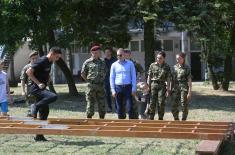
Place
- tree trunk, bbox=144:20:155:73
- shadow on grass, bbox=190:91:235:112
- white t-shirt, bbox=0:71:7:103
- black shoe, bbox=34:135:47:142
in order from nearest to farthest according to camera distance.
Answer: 1. black shoe, bbox=34:135:47:142
2. white t-shirt, bbox=0:71:7:103
3. shadow on grass, bbox=190:91:235:112
4. tree trunk, bbox=144:20:155:73

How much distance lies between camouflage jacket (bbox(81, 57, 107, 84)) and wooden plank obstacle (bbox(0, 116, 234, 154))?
1.88m

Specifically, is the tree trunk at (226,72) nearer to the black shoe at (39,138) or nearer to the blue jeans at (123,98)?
the blue jeans at (123,98)

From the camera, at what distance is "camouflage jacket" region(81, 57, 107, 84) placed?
12.0 metres

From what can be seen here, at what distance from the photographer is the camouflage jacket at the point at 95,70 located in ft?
39.4

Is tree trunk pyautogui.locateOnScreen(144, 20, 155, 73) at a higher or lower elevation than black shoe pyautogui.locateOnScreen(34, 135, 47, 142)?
higher

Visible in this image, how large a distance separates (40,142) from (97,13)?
11313 mm

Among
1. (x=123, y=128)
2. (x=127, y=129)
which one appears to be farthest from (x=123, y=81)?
(x=127, y=129)

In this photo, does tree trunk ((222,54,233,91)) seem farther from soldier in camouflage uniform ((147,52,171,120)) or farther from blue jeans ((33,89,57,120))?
blue jeans ((33,89,57,120))

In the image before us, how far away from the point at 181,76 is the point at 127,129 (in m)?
3.89

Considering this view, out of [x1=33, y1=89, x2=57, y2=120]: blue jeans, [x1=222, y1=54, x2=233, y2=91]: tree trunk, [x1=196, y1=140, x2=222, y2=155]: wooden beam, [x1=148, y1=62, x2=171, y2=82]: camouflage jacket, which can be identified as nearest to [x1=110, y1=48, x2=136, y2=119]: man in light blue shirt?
[x1=148, y1=62, x2=171, y2=82]: camouflage jacket

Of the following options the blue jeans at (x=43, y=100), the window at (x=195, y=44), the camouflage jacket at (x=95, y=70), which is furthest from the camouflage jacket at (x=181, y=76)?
the window at (x=195, y=44)

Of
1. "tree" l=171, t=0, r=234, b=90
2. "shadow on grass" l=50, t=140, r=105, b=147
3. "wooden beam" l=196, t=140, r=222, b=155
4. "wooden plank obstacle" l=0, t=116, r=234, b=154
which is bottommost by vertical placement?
"shadow on grass" l=50, t=140, r=105, b=147

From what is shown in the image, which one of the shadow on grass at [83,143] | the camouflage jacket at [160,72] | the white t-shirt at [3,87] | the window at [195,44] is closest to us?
the shadow on grass at [83,143]

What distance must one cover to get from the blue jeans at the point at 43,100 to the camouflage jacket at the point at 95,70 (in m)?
1.95
